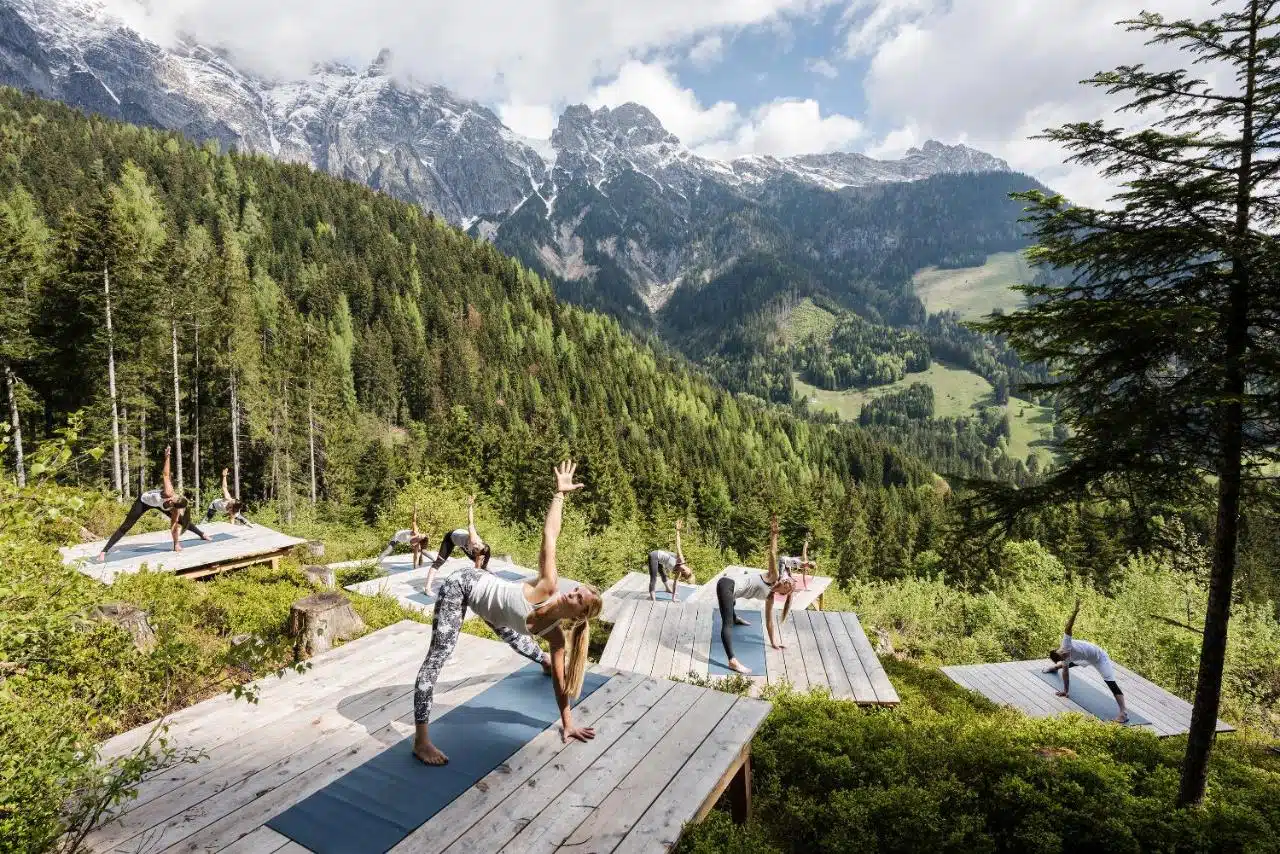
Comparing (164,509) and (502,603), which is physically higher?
(502,603)

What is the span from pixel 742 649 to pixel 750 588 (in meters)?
1.54

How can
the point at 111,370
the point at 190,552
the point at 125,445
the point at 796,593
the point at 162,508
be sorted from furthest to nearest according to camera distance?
the point at 125,445 < the point at 111,370 < the point at 796,593 < the point at 190,552 < the point at 162,508

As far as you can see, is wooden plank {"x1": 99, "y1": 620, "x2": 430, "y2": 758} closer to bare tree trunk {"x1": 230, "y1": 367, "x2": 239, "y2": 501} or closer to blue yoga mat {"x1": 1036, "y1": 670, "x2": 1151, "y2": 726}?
blue yoga mat {"x1": 1036, "y1": 670, "x2": 1151, "y2": 726}

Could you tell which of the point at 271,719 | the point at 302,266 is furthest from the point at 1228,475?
the point at 302,266

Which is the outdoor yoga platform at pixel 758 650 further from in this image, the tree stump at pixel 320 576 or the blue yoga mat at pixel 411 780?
the tree stump at pixel 320 576

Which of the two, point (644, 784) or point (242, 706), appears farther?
point (242, 706)

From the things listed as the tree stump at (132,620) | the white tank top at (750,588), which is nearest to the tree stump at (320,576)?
the tree stump at (132,620)

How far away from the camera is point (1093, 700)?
1095cm

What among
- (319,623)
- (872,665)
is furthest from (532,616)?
(872,665)

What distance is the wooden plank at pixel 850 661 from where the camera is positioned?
29.3ft

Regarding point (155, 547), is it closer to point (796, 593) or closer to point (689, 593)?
point (689, 593)

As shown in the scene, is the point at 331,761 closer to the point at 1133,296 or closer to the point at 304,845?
the point at 304,845

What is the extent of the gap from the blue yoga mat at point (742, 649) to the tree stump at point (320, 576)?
28.1 feet

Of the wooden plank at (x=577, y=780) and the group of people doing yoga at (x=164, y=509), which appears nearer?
the wooden plank at (x=577, y=780)
